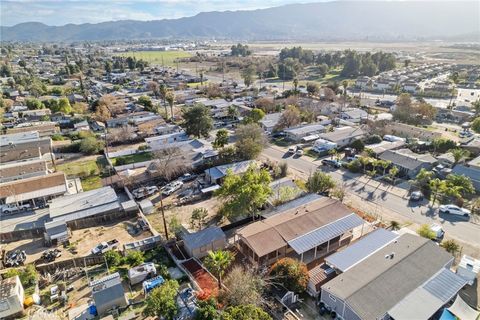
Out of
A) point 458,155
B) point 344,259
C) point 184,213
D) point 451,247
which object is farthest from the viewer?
point 458,155

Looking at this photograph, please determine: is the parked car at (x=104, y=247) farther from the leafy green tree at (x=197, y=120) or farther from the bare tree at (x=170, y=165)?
the leafy green tree at (x=197, y=120)

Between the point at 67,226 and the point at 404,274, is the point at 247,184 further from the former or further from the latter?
the point at 67,226

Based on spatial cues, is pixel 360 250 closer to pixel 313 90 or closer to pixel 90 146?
pixel 90 146

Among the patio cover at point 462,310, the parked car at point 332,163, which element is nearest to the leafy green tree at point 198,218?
the patio cover at point 462,310

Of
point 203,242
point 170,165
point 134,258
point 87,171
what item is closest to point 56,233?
point 134,258

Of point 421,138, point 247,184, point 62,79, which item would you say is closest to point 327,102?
point 421,138

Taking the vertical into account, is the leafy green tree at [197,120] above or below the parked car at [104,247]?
above
